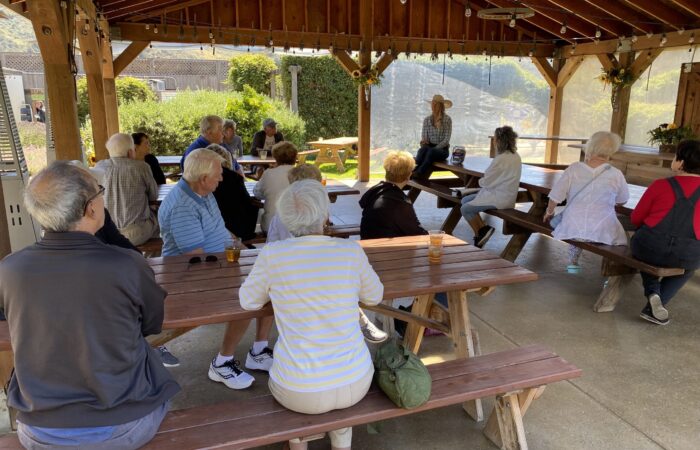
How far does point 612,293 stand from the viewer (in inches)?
146

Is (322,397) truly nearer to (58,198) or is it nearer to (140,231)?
(58,198)

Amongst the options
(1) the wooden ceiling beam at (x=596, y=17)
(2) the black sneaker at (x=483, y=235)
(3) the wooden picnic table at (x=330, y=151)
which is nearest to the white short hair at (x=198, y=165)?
(2) the black sneaker at (x=483, y=235)

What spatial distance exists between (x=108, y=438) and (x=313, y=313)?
67 cm

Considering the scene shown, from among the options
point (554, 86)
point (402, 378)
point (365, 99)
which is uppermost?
point (554, 86)

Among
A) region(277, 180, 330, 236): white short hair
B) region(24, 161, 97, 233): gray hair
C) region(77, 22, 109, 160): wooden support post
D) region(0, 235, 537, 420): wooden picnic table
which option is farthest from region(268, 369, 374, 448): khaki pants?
region(77, 22, 109, 160): wooden support post

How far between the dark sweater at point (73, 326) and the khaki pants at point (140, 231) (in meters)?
2.40

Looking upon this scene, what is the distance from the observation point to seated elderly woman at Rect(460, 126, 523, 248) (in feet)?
15.4

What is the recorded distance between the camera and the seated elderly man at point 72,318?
4.53 feet

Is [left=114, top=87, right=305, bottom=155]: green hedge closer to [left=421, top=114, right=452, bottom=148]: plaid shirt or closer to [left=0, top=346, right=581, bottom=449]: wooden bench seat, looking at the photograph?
[left=421, top=114, right=452, bottom=148]: plaid shirt

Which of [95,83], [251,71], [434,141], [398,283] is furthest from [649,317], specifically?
[251,71]

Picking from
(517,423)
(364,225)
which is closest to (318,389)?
(517,423)

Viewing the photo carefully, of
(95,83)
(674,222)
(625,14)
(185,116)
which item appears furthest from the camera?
(185,116)

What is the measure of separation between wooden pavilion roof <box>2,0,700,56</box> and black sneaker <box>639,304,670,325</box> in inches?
216

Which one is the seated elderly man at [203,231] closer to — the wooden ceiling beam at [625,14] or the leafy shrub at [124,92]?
the wooden ceiling beam at [625,14]
